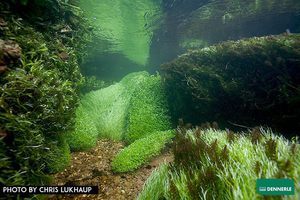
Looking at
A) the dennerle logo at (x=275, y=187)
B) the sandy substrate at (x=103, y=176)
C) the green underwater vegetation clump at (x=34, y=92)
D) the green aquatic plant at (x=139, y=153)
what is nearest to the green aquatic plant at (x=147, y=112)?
the green aquatic plant at (x=139, y=153)

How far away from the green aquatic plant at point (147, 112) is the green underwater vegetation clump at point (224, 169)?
3.08 meters

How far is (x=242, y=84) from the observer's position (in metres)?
6.65

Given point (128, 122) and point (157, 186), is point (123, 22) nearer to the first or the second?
point (128, 122)

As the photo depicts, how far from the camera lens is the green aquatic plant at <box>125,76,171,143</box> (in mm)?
7477

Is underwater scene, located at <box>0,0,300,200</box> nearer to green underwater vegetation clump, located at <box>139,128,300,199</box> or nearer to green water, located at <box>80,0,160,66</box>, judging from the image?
green underwater vegetation clump, located at <box>139,128,300,199</box>

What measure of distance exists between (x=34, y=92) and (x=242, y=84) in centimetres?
504

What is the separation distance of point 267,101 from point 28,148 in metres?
5.42

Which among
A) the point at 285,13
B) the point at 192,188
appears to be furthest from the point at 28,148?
the point at 285,13

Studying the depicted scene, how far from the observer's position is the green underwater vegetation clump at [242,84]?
5.98m

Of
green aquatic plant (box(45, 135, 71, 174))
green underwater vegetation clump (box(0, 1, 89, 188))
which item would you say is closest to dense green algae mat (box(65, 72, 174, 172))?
green aquatic plant (box(45, 135, 71, 174))

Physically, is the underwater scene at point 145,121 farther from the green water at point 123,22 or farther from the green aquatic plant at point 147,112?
the green water at point 123,22

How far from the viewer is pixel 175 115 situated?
7.98m

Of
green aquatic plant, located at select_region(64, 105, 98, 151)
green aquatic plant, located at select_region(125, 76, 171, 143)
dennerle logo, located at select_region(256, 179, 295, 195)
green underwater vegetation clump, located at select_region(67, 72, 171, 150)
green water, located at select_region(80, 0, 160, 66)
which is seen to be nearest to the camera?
dennerle logo, located at select_region(256, 179, 295, 195)

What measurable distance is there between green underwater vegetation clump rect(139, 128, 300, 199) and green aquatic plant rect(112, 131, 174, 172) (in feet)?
4.00
